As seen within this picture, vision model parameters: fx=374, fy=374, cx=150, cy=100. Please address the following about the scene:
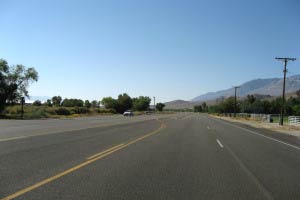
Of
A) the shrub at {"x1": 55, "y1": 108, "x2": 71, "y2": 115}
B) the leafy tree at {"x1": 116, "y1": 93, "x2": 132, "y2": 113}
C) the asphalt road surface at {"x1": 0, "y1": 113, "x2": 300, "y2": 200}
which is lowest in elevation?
the asphalt road surface at {"x1": 0, "y1": 113, "x2": 300, "y2": 200}

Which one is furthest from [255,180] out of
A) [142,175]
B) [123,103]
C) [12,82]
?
[123,103]

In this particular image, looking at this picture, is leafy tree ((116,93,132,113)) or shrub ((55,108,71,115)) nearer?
shrub ((55,108,71,115))

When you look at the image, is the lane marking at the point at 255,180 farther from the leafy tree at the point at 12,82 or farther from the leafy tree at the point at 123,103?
the leafy tree at the point at 123,103

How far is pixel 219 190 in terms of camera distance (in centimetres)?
760

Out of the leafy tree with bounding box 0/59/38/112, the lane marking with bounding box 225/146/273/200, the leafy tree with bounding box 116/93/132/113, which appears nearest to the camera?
the lane marking with bounding box 225/146/273/200

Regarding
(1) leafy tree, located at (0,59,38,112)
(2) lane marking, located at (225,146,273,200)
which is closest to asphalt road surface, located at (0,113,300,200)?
(2) lane marking, located at (225,146,273,200)

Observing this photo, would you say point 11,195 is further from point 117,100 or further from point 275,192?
point 117,100

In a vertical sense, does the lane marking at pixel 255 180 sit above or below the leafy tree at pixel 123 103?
below

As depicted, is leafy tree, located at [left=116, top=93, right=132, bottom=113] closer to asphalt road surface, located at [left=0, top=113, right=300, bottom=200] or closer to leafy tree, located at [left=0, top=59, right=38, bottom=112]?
leafy tree, located at [left=0, top=59, right=38, bottom=112]

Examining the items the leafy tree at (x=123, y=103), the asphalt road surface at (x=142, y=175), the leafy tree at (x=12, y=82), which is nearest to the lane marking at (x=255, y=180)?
the asphalt road surface at (x=142, y=175)

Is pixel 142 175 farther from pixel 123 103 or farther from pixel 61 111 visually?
pixel 123 103

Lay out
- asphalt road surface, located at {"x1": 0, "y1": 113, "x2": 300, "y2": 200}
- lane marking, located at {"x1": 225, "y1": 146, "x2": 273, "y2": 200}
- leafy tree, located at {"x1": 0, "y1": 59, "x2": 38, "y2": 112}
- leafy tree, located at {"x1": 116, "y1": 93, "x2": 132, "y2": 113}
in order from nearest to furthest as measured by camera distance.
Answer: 1. asphalt road surface, located at {"x1": 0, "y1": 113, "x2": 300, "y2": 200}
2. lane marking, located at {"x1": 225, "y1": 146, "x2": 273, "y2": 200}
3. leafy tree, located at {"x1": 0, "y1": 59, "x2": 38, "y2": 112}
4. leafy tree, located at {"x1": 116, "y1": 93, "x2": 132, "y2": 113}

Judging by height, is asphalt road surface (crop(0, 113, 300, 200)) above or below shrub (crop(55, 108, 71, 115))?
below

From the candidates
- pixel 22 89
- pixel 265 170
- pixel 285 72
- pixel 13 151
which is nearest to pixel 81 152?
pixel 13 151
